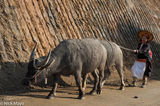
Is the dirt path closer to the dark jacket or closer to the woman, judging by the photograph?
the woman

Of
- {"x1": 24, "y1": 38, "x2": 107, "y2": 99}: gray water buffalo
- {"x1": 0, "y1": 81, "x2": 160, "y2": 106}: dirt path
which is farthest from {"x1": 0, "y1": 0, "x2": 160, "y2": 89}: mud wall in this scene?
{"x1": 24, "y1": 38, "x2": 107, "y2": 99}: gray water buffalo

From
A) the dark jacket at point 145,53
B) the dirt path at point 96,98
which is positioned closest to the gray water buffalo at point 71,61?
the dirt path at point 96,98

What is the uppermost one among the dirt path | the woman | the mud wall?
the mud wall

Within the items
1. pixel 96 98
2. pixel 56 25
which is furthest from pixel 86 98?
pixel 56 25

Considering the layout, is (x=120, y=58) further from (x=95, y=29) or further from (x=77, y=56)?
(x=95, y=29)

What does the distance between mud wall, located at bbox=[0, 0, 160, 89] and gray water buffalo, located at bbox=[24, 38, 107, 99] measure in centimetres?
141

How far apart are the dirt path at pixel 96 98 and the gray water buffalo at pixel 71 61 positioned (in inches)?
12.9

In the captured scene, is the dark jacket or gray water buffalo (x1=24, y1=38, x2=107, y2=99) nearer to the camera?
gray water buffalo (x1=24, y1=38, x2=107, y2=99)

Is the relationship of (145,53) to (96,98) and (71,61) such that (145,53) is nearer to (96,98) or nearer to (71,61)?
(96,98)

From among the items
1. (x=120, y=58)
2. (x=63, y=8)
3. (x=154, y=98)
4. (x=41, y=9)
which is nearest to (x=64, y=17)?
(x=63, y=8)

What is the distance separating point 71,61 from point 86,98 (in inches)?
46.8

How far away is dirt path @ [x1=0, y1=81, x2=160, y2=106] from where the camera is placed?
5.87m

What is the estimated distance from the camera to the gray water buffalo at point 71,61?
586 centimetres

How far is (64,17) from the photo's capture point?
9.55m
